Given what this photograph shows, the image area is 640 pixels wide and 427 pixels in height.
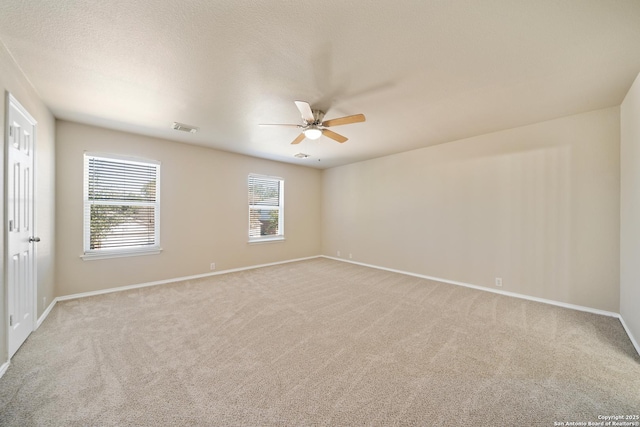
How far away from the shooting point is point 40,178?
8.87 ft

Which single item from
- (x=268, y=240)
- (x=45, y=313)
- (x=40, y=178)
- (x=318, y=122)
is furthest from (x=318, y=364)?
(x=268, y=240)

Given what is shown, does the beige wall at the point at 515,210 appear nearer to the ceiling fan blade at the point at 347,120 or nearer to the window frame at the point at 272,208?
the window frame at the point at 272,208

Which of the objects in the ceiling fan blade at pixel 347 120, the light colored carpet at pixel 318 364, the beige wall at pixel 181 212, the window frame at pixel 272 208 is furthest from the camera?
the window frame at pixel 272 208

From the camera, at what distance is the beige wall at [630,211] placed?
2.26 metres

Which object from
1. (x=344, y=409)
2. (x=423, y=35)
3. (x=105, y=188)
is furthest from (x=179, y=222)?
(x=423, y=35)

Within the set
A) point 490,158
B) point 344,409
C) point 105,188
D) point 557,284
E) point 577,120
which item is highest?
point 577,120

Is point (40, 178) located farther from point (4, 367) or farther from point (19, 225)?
point (4, 367)

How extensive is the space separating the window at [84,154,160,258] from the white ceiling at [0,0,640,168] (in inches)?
31.5

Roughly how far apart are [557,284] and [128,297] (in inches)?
240

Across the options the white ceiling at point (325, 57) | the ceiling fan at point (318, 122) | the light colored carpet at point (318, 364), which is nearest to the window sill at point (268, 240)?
the light colored carpet at point (318, 364)

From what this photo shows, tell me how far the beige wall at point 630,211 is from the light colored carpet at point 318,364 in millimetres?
317

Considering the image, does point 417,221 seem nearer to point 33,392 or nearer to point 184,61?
point 184,61

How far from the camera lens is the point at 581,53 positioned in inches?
75.3

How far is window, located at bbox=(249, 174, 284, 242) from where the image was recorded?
5.45m
